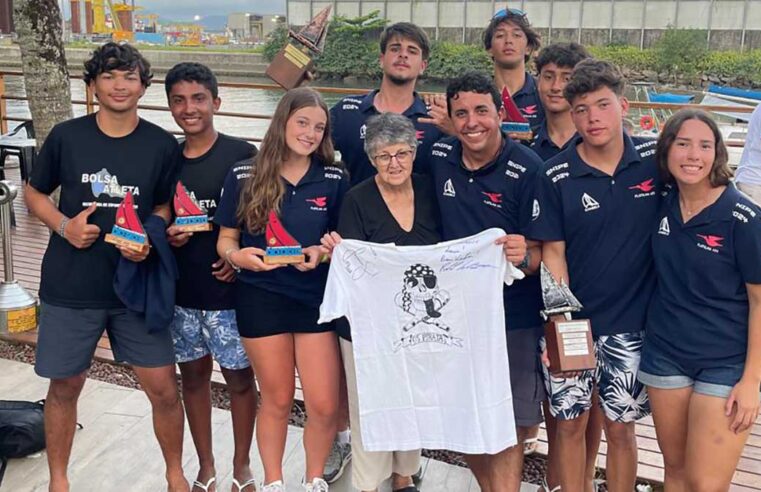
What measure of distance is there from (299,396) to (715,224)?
8.15ft

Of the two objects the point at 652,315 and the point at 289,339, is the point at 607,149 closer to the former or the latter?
the point at 652,315

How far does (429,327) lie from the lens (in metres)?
2.53

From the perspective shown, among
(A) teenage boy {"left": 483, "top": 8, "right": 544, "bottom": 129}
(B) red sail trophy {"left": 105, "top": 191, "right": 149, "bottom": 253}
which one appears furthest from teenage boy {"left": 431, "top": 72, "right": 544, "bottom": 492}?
(B) red sail trophy {"left": 105, "top": 191, "right": 149, "bottom": 253}

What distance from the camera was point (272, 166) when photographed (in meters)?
2.57

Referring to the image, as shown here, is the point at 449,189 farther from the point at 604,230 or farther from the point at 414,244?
the point at 604,230

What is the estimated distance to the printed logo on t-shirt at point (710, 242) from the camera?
2.10 m

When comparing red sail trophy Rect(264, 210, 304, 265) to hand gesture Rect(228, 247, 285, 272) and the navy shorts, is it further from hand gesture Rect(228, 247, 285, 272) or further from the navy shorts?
the navy shorts

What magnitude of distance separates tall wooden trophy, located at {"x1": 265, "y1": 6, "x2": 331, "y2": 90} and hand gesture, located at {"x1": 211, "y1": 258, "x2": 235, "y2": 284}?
106 centimetres

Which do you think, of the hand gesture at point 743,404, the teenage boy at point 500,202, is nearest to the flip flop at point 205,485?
the teenage boy at point 500,202

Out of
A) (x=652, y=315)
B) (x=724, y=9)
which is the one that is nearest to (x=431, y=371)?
(x=652, y=315)

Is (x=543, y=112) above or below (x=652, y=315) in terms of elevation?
above

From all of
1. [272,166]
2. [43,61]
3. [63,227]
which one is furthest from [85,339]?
[43,61]

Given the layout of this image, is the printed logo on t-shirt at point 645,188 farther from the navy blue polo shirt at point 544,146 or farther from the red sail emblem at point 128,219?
the red sail emblem at point 128,219

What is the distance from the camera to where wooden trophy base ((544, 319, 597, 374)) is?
2223 millimetres
